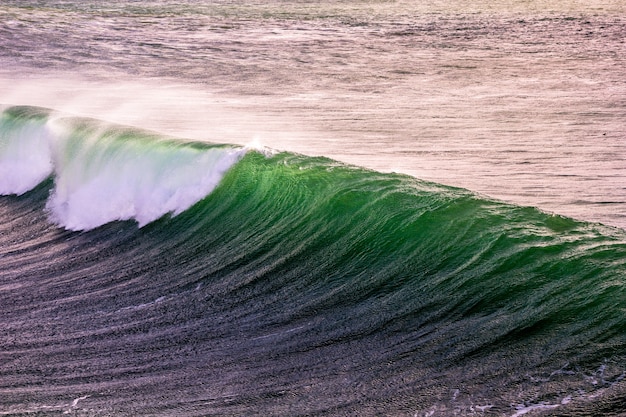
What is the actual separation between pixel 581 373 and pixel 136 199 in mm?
5296

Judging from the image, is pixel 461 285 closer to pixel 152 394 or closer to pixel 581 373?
pixel 581 373

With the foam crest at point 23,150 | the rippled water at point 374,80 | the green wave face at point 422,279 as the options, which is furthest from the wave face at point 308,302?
the foam crest at point 23,150

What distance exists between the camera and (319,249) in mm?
6766

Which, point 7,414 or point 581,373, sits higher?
point 581,373

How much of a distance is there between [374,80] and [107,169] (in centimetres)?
753

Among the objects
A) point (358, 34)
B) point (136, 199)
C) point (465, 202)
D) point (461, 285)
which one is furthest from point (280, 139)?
point (358, 34)

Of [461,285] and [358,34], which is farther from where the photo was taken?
[358,34]

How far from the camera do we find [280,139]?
10.6 metres

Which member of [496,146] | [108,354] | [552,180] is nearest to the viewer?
[108,354]

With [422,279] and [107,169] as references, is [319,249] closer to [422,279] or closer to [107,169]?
[422,279]

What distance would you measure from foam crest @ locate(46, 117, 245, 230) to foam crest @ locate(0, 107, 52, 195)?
362 mm

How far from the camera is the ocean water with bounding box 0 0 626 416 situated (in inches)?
189

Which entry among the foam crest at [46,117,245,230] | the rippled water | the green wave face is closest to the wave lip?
the foam crest at [46,117,245,230]

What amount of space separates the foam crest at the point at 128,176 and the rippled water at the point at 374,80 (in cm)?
123
